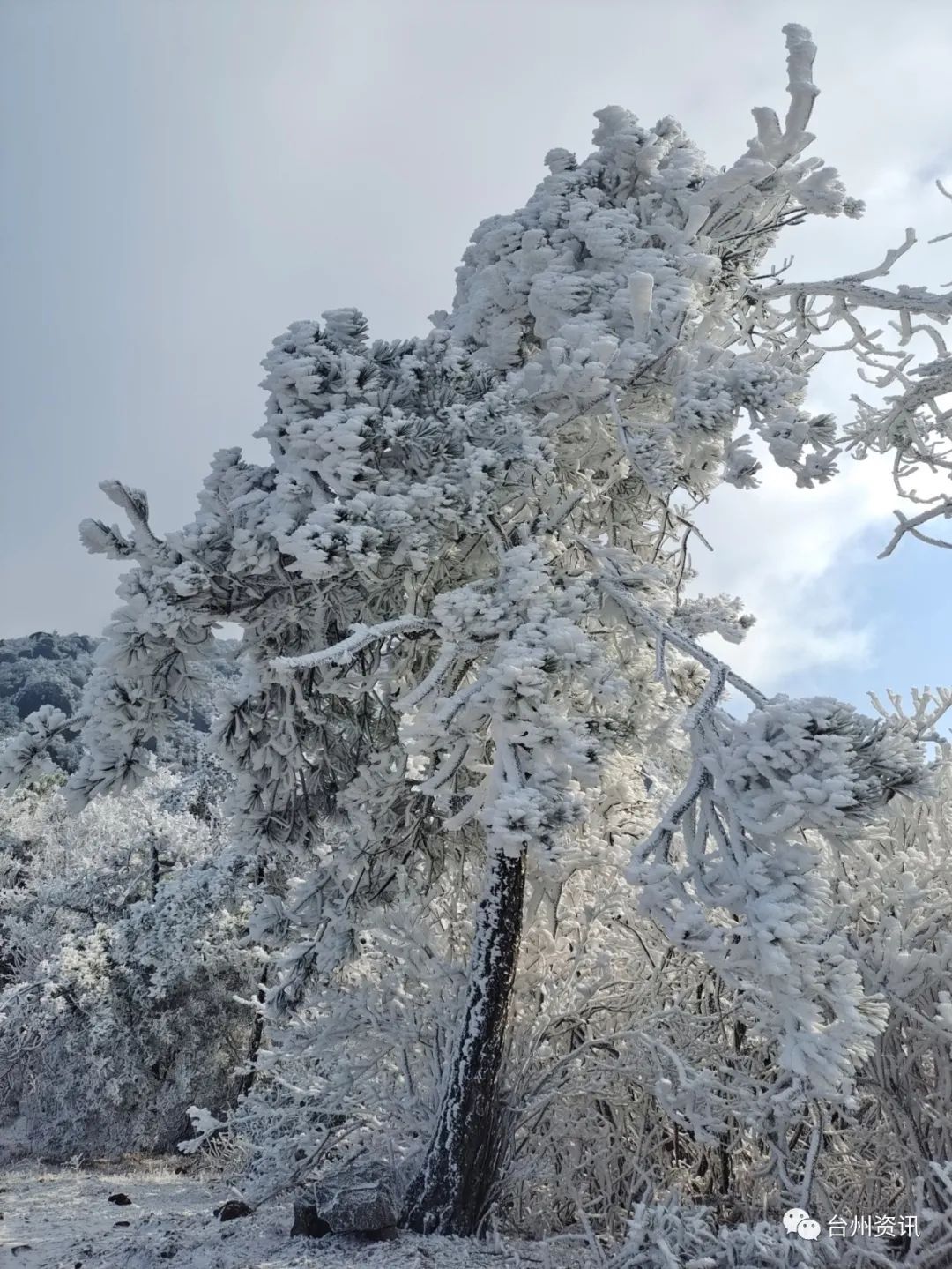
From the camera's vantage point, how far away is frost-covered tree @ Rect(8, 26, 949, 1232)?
505cm

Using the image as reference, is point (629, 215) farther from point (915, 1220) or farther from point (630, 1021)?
point (915, 1220)

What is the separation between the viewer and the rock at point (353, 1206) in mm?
6027

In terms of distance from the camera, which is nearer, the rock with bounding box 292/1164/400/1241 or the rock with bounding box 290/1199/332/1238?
the rock with bounding box 292/1164/400/1241

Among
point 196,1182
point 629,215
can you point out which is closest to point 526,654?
point 629,215

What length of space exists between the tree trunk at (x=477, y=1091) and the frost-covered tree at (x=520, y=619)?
0.02 metres

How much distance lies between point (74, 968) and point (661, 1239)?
591 inches

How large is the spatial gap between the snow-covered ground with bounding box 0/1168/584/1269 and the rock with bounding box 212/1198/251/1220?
0.12 m

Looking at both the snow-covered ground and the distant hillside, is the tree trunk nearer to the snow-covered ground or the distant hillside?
the snow-covered ground

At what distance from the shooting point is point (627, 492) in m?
8.11

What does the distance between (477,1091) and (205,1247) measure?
201 cm

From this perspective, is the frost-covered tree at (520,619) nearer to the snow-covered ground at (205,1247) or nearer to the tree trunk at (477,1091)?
the tree trunk at (477,1091)

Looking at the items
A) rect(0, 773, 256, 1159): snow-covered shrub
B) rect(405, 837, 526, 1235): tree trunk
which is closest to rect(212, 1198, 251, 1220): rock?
rect(405, 837, 526, 1235): tree trunk
